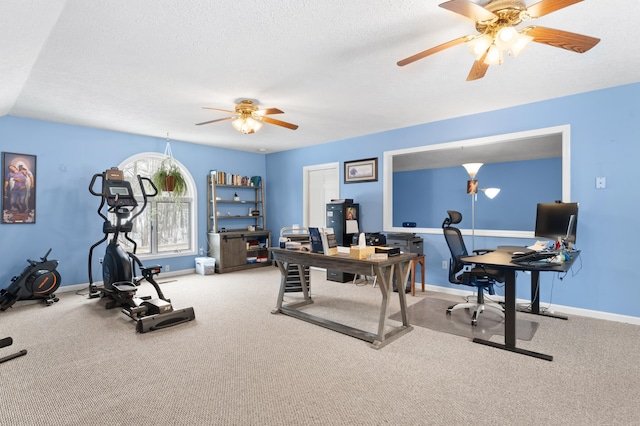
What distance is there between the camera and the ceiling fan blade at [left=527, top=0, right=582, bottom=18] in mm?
1792

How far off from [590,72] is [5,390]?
218 inches

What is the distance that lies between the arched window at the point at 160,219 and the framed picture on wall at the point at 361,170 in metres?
3.01

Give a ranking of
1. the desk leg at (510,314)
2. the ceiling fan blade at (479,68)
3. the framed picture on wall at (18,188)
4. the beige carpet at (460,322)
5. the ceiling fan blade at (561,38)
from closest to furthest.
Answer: the ceiling fan blade at (561,38) < the ceiling fan blade at (479,68) < the desk leg at (510,314) < the beige carpet at (460,322) < the framed picture on wall at (18,188)

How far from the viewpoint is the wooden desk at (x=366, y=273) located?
2.89m

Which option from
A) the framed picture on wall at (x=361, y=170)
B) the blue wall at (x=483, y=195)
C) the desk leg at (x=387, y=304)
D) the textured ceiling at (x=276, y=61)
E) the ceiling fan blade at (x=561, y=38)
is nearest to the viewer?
the ceiling fan blade at (x=561, y=38)

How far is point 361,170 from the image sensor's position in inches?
228

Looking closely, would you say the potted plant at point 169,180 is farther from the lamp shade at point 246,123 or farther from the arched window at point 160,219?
the lamp shade at point 246,123

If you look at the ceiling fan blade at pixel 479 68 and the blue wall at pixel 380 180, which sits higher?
the ceiling fan blade at pixel 479 68

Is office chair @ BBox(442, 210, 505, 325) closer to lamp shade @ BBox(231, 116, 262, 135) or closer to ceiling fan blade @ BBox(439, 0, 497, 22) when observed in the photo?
ceiling fan blade @ BBox(439, 0, 497, 22)

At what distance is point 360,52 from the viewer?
2.80m

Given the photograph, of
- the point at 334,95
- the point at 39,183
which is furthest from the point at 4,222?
the point at 334,95

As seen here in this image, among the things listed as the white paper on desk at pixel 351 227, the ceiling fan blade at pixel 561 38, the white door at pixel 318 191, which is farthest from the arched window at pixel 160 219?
the ceiling fan blade at pixel 561 38

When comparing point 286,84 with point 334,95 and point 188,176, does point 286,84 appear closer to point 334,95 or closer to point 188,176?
point 334,95

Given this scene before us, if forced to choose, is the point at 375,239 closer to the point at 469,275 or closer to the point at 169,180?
the point at 469,275
